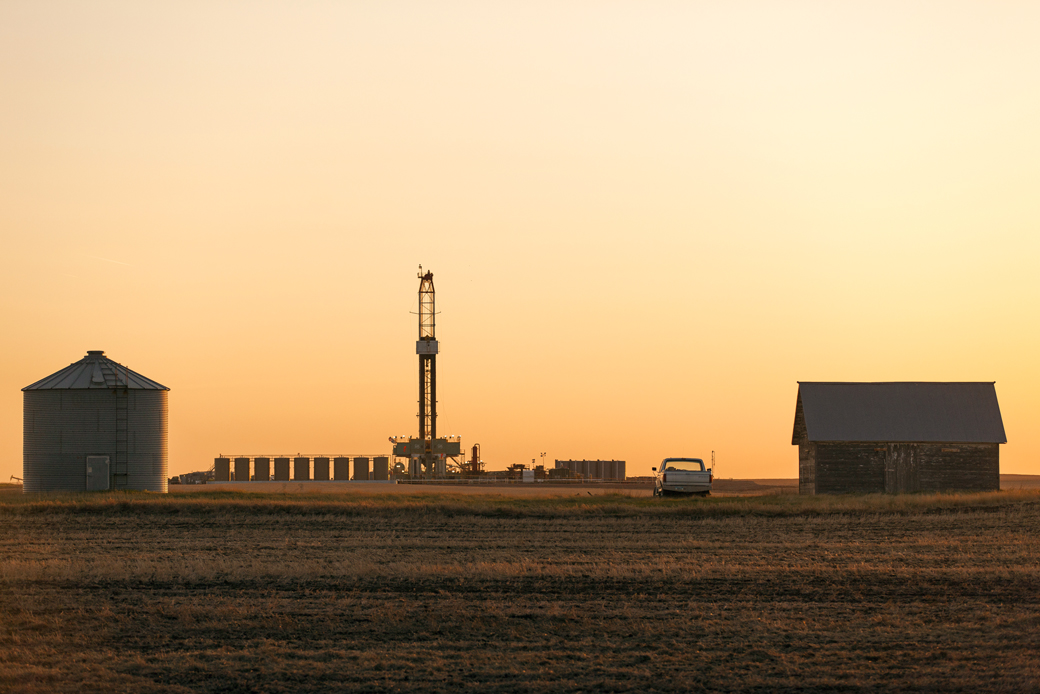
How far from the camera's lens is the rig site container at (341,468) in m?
81.6

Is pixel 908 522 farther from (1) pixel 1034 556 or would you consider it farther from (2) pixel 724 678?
(2) pixel 724 678

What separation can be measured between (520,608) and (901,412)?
41.7 meters

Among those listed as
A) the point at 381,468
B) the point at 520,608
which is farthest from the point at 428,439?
the point at 520,608

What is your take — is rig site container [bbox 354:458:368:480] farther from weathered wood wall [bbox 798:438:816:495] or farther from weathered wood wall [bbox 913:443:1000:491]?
weathered wood wall [bbox 913:443:1000:491]

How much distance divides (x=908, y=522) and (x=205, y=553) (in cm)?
2109

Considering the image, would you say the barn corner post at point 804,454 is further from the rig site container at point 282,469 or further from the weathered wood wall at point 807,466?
the rig site container at point 282,469

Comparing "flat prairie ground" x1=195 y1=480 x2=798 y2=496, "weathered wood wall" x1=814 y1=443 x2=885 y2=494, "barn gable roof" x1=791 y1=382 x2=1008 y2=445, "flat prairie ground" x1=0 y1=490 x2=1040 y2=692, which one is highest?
"barn gable roof" x1=791 y1=382 x2=1008 y2=445

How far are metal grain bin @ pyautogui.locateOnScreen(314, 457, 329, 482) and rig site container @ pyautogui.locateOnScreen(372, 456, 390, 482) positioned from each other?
3.56 m

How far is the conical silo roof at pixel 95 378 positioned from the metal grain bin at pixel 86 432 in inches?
1.8

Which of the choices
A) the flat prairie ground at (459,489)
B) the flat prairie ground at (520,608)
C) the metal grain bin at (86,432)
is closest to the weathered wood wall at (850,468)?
the flat prairie ground at (459,489)

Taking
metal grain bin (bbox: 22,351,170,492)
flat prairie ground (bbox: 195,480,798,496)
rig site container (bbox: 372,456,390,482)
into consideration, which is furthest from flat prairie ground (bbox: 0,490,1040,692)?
rig site container (bbox: 372,456,390,482)

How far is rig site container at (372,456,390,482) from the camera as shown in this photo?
267ft

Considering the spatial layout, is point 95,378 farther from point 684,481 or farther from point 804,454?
point 804,454

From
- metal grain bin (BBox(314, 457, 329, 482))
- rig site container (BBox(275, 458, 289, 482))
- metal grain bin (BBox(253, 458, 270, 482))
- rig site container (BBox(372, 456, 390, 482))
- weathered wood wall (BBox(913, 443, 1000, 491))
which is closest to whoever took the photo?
weathered wood wall (BBox(913, 443, 1000, 491))
